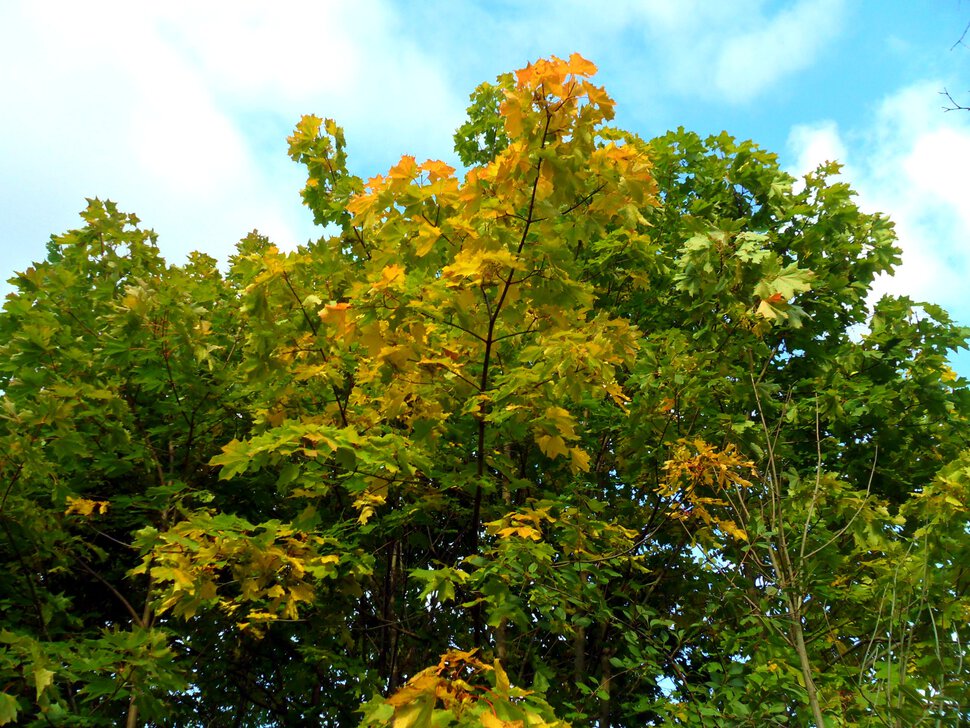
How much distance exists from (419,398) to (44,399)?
287 centimetres

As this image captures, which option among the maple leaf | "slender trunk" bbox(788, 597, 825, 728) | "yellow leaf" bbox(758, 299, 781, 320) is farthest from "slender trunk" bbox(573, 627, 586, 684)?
"yellow leaf" bbox(758, 299, 781, 320)

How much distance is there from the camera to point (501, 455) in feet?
19.1

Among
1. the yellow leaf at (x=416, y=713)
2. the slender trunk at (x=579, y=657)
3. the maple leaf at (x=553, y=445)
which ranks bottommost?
the yellow leaf at (x=416, y=713)

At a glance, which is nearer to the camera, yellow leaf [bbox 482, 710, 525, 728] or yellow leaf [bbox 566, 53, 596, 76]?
yellow leaf [bbox 482, 710, 525, 728]

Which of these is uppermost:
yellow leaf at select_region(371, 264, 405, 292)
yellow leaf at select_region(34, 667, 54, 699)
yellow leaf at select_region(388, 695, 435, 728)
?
yellow leaf at select_region(371, 264, 405, 292)

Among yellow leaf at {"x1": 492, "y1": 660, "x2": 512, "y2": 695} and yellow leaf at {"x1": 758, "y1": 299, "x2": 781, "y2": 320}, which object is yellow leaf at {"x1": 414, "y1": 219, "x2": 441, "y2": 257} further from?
yellow leaf at {"x1": 492, "y1": 660, "x2": 512, "y2": 695}

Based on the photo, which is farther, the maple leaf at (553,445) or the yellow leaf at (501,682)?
the maple leaf at (553,445)

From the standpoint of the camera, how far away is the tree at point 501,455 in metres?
4.55

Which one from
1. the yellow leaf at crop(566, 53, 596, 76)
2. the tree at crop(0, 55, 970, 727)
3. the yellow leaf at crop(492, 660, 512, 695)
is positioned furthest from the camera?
the tree at crop(0, 55, 970, 727)

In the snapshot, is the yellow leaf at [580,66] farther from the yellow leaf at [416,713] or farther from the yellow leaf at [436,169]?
the yellow leaf at [416,713]

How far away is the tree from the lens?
179 inches

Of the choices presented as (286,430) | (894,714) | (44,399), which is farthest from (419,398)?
(894,714)

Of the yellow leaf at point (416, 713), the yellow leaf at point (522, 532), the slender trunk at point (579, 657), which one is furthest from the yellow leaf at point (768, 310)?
the slender trunk at point (579, 657)

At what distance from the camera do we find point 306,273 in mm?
5977
